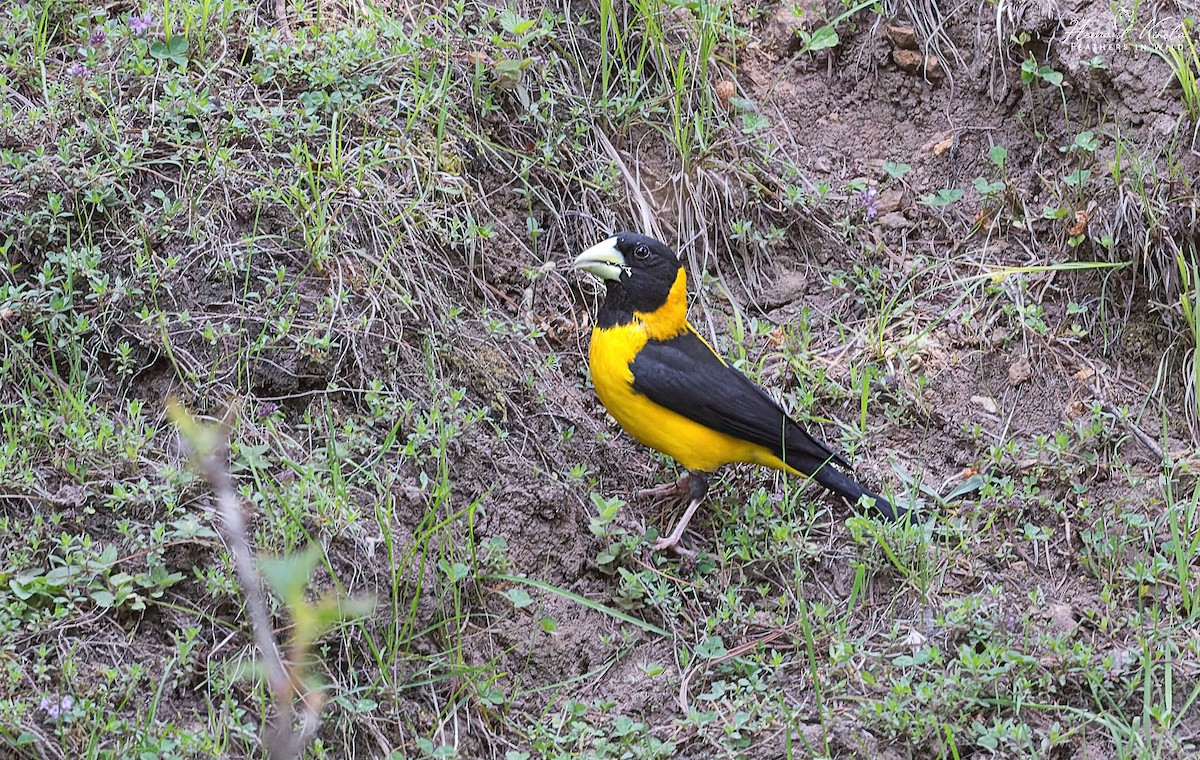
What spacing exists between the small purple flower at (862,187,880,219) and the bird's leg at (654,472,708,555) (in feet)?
5.70

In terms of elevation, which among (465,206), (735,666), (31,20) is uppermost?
(31,20)

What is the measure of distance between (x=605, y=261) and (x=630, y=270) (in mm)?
111

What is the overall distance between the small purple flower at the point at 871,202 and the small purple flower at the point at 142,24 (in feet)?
11.1

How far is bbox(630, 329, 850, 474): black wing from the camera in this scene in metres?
4.70

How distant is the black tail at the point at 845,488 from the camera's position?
184 inches

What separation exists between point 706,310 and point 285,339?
2.01m

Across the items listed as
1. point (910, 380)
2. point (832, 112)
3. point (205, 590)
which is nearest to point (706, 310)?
point (910, 380)

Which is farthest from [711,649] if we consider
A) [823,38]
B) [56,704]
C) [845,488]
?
[823,38]

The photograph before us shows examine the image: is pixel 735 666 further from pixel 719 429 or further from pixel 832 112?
pixel 832 112

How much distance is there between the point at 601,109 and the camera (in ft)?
18.7

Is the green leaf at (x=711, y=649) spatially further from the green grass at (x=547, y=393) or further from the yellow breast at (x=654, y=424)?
the yellow breast at (x=654, y=424)

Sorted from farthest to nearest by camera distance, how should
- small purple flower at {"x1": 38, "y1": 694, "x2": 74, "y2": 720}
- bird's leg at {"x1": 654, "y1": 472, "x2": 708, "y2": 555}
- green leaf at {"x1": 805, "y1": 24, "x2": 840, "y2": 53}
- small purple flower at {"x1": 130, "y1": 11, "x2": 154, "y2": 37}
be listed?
green leaf at {"x1": 805, "y1": 24, "x2": 840, "y2": 53}
small purple flower at {"x1": 130, "y1": 11, "x2": 154, "y2": 37}
bird's leg at {"x1": 654, "y1": 472, "x2": 708, "y2": 555}
small purple flower at {"x1": 38, "y1": 694, "x2": 74, "y2": 720}

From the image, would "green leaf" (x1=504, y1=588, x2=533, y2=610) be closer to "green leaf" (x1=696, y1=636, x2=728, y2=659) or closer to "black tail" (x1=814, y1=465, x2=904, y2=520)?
"green leaf" (x1=696, y1=636, x2=728, y2=659)

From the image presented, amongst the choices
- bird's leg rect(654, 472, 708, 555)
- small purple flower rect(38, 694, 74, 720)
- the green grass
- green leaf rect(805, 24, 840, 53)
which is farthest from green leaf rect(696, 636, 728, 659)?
green leaf rect(805, 24, 840, 53)
